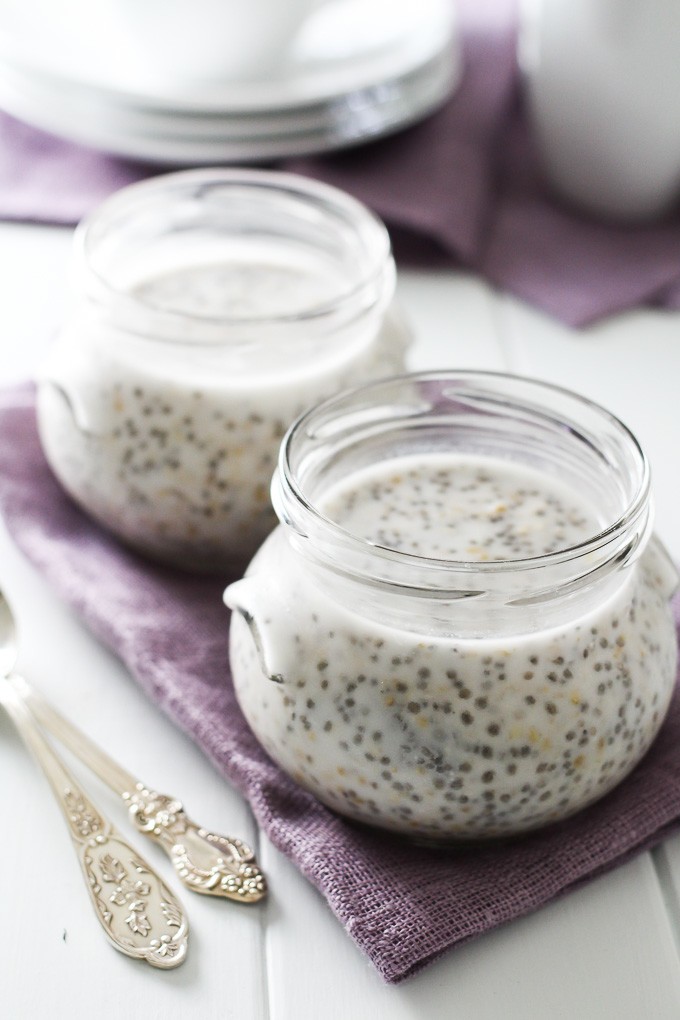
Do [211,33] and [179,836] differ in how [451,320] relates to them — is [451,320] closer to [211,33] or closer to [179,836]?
[211,33]

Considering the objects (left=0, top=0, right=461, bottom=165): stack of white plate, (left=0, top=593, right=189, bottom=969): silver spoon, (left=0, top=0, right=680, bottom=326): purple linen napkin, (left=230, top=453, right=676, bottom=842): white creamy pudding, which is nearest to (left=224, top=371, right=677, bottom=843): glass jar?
(left=230, top=453, right=676, bottom=842): white creamy pudding

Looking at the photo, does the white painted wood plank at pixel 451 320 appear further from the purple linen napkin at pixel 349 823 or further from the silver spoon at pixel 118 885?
the silver spoon at pixel 118 885

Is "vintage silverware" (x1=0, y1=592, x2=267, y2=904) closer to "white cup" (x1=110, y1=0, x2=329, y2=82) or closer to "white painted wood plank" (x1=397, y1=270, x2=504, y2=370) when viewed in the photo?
"white painted wood plank" (x1=397, y1=270, x2=504, y2=370)

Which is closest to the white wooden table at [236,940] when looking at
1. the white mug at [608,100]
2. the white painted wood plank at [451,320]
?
the white painted wood plank at [451,320]

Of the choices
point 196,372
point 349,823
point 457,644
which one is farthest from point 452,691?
point 196,372

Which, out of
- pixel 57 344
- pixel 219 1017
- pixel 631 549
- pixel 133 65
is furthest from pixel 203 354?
pixel 133 65
